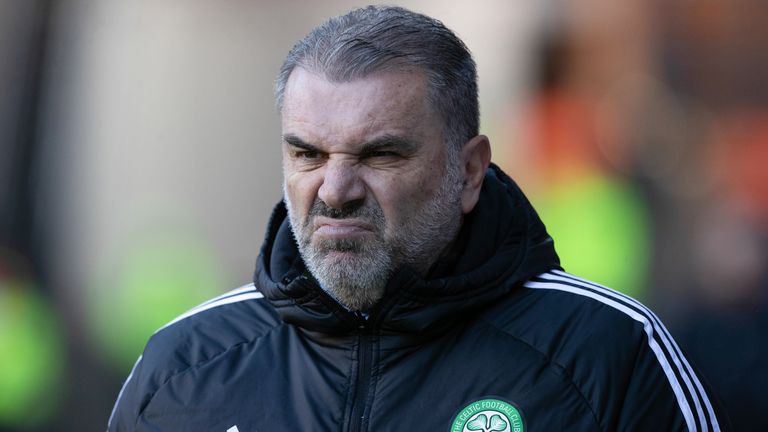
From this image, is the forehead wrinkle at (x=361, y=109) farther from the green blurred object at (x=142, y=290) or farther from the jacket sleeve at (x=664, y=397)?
the green blurred object at (x=142, y=290)

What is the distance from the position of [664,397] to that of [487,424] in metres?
0.36

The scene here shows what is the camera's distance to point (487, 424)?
2176 mm

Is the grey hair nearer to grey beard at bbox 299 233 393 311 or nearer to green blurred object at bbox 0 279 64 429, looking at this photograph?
grey beard at bbox 299 233 393 311

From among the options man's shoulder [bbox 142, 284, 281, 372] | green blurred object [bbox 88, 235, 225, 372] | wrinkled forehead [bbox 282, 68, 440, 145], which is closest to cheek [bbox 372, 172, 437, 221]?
wrinkled forehead [bbox 282, 68, 440, 145]

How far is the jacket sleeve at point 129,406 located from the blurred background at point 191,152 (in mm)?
2069

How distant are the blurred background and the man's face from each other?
6.72 feet

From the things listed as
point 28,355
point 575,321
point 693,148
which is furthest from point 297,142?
point 28,355

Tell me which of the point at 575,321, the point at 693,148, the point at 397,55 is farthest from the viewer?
the point at 693,148

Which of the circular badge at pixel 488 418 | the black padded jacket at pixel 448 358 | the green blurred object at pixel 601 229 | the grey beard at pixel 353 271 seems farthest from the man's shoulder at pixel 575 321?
the green blurred object at pixel 601 229

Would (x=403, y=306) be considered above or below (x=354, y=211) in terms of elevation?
below

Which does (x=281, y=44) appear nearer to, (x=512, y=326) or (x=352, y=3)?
(x=352, y=3)

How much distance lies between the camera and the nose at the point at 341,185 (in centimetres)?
229

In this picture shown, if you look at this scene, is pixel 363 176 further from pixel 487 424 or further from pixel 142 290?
pixel 142 290

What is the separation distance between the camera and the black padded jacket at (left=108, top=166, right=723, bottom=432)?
7.13ft
